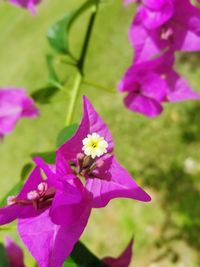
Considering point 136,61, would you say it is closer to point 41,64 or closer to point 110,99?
point 110,99

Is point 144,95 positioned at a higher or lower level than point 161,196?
higher

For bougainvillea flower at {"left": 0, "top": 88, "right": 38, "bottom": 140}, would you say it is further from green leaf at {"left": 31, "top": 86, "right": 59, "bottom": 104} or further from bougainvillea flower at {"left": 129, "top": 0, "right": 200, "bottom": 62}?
bougainvillea flower at {"left": 129, "top": 0, "right": 200, "bottom": 62}

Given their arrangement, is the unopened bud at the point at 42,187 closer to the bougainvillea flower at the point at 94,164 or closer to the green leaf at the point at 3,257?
the bougainvillea flower at the point at 94,164

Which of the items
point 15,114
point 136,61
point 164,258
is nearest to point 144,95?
Result: point 136,61

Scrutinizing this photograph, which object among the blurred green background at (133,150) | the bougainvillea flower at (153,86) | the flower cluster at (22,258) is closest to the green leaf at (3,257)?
the flower cluster at (22,258)

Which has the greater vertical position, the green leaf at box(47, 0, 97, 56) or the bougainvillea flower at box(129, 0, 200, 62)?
the green leaf at box(47, 0, 97, 56)

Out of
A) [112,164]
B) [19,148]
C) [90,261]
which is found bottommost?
[19,148]

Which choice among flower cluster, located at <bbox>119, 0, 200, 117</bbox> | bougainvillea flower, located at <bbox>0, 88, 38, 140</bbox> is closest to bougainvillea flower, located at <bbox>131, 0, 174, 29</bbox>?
flower cluster, located at <bbox>119, 0, 200, 117</bbox>

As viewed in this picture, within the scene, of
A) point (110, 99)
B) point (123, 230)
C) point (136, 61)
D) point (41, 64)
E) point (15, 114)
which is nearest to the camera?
point (136, 61)
